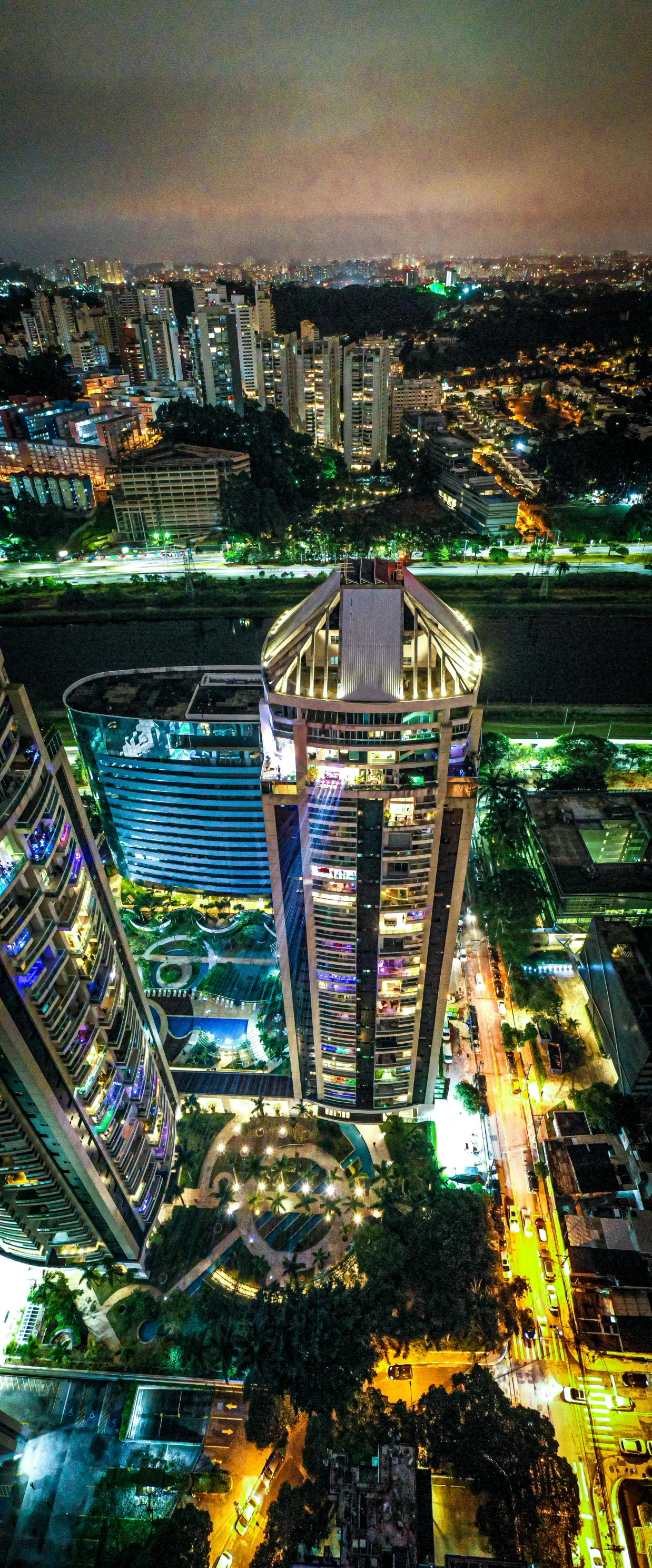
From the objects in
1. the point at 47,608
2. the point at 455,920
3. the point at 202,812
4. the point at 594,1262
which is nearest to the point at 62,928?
the point at 455,920

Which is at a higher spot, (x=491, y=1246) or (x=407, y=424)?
(x=407, y=424)

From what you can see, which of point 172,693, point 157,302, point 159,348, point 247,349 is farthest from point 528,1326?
point 157,302

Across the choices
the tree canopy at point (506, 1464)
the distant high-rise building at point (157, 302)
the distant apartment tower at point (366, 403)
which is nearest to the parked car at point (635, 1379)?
the tree canopy at point (506, 1464)

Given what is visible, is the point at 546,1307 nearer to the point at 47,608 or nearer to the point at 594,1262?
the point at 594,1262

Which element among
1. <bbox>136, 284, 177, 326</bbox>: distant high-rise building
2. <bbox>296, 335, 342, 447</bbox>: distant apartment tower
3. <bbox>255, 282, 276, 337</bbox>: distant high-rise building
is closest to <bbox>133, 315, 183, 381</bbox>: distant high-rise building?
<bbox>136, 284, 177, 326</bbox>: distant high-rise building

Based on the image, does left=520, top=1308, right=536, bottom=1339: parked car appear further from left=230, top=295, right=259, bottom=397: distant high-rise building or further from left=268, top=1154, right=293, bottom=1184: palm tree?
left=230, top=295, right=259, bottom=397: distant high-rise building

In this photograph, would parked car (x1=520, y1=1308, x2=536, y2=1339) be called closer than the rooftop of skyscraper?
Yes

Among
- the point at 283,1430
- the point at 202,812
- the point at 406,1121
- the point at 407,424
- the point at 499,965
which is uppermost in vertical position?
the point at 407,424
